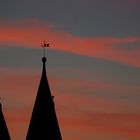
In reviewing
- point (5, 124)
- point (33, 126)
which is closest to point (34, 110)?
point (33, 126)

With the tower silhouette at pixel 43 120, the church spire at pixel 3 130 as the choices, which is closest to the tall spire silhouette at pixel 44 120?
the tower silhouette at pixel 43 120

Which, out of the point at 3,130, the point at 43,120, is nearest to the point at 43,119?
the point at 43,120

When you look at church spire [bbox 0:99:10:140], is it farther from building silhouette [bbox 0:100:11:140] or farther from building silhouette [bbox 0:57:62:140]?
building silhouette [bbox 0:57:62:140]

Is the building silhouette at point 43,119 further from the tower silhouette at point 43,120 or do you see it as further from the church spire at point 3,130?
the church spire at point 3,130

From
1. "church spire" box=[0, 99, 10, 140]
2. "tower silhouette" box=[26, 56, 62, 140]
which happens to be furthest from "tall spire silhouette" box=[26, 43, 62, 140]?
"church spire" box=[0, 99, 10, 140]

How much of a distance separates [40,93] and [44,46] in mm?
5213

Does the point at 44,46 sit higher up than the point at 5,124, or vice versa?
the point at 44,46

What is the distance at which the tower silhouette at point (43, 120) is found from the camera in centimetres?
4522

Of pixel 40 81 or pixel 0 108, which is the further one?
pixel 0 108

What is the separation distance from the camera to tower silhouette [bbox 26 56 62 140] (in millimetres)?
45219

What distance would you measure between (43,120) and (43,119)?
3.2 inches

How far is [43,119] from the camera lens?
149ft

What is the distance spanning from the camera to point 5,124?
5038 centimetres

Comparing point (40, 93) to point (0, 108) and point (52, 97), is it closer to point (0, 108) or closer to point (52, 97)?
point (52, 97)
